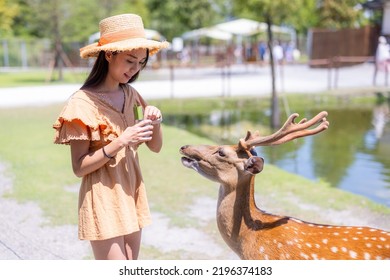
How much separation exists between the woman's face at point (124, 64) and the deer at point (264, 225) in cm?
53

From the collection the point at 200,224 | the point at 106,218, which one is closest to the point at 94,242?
the point at 106,218

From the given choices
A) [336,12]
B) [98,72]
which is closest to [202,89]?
[98,72]

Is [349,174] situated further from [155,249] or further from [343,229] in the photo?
[343,229]

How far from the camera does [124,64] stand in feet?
8.00

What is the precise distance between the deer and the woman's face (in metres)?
0.53

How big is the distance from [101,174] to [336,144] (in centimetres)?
696

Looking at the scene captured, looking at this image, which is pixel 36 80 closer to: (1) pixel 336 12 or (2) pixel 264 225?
(2) pixel 264 225

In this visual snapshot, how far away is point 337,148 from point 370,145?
0.60m

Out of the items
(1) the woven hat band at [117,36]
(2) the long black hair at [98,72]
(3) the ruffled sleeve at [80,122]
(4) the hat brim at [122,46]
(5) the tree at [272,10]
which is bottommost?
(3) the ruffled sleeve at [80,122]

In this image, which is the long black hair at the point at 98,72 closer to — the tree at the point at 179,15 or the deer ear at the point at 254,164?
the deer ear at the point at 254,164

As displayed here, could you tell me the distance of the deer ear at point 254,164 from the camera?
243 centimetres

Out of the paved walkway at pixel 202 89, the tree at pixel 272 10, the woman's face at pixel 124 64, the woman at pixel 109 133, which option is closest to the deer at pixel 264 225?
the woman at pixel 109 133

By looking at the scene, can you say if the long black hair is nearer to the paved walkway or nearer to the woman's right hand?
the woman's right hand

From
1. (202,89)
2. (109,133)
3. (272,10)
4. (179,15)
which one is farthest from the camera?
(179,15)
